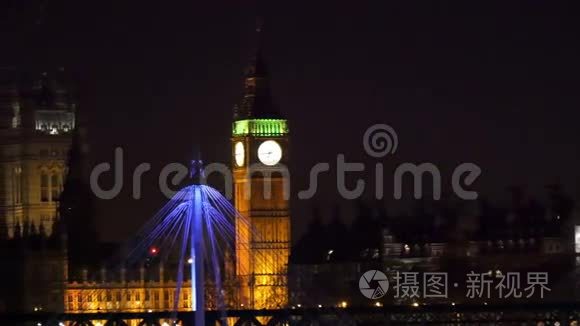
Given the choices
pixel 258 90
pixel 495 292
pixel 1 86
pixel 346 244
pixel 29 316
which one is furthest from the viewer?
pixel 1 86

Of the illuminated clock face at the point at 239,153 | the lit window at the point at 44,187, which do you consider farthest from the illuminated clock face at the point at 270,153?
the lit window at the point at 44,187

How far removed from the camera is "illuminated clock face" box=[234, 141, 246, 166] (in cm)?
11019

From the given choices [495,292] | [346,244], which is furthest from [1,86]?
[495,292]

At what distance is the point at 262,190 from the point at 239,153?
2.03m

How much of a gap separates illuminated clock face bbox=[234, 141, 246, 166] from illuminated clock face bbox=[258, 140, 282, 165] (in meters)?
0.83

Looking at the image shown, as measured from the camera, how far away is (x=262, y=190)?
362 ft

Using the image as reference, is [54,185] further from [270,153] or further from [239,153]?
[270,153]

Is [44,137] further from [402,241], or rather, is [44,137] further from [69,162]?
[402,241]

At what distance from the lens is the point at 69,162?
117688mm

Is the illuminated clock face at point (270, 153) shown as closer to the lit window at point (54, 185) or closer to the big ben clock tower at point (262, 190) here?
the big ben clock tower at point (262, 190)

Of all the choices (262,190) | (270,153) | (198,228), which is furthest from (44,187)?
(198,228)

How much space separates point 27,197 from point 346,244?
24.0 meters

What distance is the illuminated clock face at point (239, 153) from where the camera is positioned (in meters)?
110

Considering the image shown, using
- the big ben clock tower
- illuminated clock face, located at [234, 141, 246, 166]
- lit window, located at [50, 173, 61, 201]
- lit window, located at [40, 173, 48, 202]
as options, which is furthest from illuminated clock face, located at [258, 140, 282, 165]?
lit window, located at [40, 173, 48, 202]
